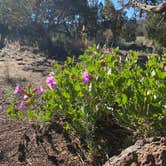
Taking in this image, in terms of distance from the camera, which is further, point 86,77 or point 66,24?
point 66,24

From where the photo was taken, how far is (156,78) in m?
2.85

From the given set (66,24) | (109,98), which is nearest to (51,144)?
(109,98)

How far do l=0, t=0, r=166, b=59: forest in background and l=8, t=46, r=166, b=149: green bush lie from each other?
9.82 meters

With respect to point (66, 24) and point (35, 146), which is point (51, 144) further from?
point (66, 24)

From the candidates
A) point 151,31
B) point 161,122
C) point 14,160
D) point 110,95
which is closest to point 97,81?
point 110,95

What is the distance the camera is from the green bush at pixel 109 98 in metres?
2.77

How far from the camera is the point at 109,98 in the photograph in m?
3.16

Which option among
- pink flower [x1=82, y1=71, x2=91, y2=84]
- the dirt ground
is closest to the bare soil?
the dirt ground

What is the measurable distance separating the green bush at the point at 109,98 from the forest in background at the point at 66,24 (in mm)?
9822

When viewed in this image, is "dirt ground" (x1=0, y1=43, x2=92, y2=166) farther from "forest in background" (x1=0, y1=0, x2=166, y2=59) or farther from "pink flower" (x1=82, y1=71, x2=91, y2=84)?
"forest in background" (x1=0, y1=0, x2=166, y2=59)

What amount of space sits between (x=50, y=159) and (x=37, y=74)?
469 centimetres

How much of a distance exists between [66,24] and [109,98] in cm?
1674

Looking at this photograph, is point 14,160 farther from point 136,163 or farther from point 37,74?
point 37,74

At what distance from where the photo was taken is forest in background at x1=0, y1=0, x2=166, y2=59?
15.0 meters
